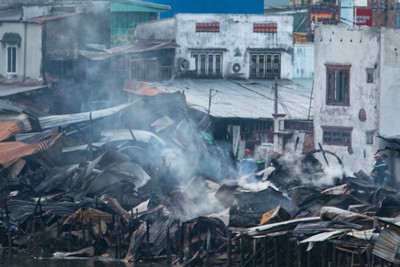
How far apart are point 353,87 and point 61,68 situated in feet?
44.9

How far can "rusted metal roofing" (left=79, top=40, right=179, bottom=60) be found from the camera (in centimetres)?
4445

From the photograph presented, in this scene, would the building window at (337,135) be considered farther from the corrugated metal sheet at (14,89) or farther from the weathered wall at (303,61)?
the corrugated metal sheet at (14,89)

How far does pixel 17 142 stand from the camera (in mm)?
35500

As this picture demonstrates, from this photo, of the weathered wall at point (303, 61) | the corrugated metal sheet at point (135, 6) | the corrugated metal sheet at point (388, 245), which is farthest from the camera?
the corrugated metal sheet at point (135, 6)

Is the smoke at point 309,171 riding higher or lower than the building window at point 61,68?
lower

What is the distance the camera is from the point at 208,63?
4712 cm

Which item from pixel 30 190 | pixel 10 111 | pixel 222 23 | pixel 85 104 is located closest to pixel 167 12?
pixel 222 23

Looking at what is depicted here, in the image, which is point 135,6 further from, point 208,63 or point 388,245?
point 388,245

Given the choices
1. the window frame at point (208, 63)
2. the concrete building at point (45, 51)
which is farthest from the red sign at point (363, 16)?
the concrete building at point (45, 51)

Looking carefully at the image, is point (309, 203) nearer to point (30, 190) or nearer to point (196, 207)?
point (196, 207)

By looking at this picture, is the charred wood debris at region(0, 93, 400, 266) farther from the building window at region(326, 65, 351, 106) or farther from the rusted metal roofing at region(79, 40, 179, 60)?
the rusted metal roofing at region(79, 40, 179, 60)

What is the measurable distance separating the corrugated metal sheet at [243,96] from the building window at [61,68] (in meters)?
3.67

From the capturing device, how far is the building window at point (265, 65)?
47438 mm

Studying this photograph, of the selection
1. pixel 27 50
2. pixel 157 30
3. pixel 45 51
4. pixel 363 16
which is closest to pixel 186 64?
pixel 157 30
